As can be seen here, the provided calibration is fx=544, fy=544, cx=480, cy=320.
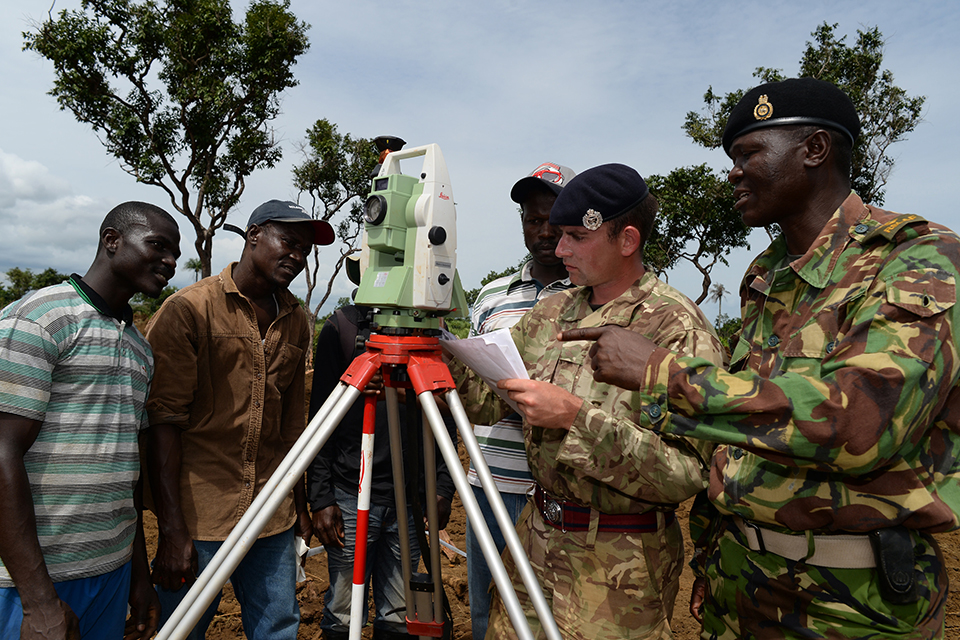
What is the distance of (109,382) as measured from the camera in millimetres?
2135

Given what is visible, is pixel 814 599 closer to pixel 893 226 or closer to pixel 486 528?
pixel 486 528

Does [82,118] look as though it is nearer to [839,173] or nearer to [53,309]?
[53,309]

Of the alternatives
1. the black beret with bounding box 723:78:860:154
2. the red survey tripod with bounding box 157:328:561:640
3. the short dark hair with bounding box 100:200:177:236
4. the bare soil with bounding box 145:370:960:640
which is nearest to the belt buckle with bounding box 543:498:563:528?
the red survey tripod with bounding box 157:328:561:640

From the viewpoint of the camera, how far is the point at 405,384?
1884mm

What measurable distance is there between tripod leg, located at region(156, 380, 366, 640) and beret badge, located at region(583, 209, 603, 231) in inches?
39.6

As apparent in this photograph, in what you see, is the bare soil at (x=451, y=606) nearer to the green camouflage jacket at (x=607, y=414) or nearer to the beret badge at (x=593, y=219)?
the green camouflage jacket at (x=607, y=414)

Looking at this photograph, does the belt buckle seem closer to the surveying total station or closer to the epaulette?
the surveying total station

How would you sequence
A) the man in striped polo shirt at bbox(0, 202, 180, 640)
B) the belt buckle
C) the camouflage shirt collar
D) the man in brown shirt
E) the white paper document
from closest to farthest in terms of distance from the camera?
the camouflage shirt collar < the white paper document < the man in striped polo shirt at bbox(0, 202, 180, 640) < the belt buckle < the man in brown shirt

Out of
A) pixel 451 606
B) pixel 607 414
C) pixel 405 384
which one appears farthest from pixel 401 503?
pixel 451 606

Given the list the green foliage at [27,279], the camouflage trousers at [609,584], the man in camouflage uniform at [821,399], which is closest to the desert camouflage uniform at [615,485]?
the camouflage trousers at [609,584]

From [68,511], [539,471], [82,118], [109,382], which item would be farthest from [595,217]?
[82,118]

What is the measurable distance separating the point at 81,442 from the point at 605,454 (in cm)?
192

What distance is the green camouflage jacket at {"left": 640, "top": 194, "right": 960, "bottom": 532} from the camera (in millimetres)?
1243

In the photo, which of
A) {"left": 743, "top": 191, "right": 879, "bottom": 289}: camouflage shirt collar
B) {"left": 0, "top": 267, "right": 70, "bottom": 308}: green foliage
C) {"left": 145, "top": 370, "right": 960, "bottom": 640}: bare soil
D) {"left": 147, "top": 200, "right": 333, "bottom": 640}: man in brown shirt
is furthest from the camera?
{"left": 0, "top": 267, "right": 70, "bottom": 308}: green foliage
